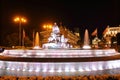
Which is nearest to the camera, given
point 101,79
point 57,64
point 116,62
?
point 101,79

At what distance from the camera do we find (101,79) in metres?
11.0

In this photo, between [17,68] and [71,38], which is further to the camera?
[71,38]

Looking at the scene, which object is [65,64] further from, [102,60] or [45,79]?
[45,79]

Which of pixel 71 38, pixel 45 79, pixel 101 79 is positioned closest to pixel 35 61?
pixel 45 79

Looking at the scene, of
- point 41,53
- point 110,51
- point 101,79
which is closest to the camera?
point 101,79

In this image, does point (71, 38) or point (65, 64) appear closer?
point (65, 64)

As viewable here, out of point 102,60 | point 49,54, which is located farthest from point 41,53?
point 102,60

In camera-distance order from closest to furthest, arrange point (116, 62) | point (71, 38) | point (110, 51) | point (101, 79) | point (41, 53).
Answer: point (101, 79) → point (116, 62) → point (41, 53) → point (110, 51) → point (71, 38)

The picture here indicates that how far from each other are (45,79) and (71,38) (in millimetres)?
37332

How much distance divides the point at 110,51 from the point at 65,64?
6549mm

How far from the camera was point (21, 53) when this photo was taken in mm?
19547

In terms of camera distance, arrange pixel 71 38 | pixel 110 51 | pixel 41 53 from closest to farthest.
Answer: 1. pixel 41 53
2. pixel 110 51
3. pixel 71 38

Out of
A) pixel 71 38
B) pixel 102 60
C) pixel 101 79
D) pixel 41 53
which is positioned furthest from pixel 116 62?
pixel 71 38

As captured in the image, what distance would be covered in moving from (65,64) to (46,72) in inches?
46.7
